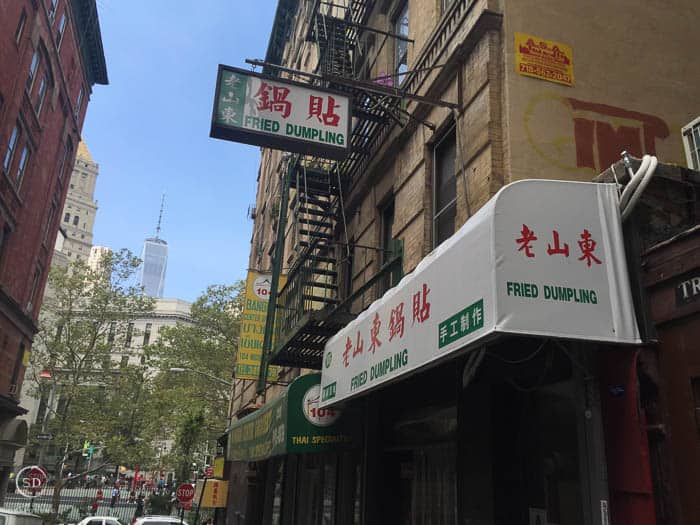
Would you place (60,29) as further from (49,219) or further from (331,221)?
(331,221)

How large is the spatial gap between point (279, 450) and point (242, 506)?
509 inches

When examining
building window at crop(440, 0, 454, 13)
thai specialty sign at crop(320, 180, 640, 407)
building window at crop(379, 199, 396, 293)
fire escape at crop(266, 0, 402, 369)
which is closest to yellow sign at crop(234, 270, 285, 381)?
fire escape at crop(266, 0, 402, 369)

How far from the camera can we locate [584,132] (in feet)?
24.8

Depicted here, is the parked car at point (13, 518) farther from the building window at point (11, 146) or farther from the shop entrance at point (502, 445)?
the building window at point (11, 146)

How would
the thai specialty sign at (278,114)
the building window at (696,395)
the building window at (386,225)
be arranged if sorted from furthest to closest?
Result: 1. the building window at (386,225)
2. the thai specialty sign at (278,114)
3. the building window at (696,395)

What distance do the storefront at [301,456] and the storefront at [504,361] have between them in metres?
0.71

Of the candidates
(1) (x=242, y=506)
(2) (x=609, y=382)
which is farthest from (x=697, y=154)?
(1) (x=242, y=506)

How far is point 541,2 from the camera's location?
815 centimetres

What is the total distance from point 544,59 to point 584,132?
109 cm

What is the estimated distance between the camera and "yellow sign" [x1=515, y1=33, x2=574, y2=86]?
769 cm

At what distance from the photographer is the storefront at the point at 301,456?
9430 mm

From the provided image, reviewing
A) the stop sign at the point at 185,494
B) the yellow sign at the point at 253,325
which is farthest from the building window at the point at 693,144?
the stop sign at the point at 185,494

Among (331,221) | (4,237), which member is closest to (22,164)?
(4,237)

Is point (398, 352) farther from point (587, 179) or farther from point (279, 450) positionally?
point (279, 450)
